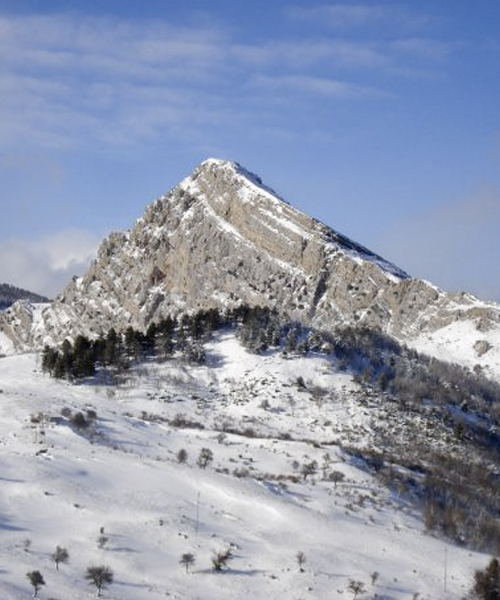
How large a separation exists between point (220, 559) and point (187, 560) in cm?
149

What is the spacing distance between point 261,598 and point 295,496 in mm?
14614

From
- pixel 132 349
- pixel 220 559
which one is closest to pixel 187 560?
pixel 220 559

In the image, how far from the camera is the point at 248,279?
139 m

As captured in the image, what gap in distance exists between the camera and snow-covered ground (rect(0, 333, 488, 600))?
117ft

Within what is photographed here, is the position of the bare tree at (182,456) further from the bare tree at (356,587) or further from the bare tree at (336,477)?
A: the bare tree at (356,587)

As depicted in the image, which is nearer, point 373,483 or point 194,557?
point 194,557

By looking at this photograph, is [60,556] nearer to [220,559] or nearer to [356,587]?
[220,559]

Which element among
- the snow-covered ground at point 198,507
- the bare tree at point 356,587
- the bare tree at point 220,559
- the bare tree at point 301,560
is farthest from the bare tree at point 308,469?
the bare tree at point 356,587

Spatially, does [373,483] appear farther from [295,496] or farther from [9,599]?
[9,599]

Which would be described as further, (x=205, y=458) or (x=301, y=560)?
(x=205, y=458)

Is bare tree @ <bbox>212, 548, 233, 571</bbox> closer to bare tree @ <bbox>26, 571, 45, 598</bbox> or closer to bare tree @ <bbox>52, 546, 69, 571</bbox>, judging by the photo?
bare tree @ <bbox>52, 546, 69, 571</bbox>

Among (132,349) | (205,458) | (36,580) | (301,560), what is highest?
(132,349)

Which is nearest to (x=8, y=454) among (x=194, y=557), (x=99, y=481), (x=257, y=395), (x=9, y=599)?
(x=99, y=481)

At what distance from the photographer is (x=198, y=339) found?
292 feet
